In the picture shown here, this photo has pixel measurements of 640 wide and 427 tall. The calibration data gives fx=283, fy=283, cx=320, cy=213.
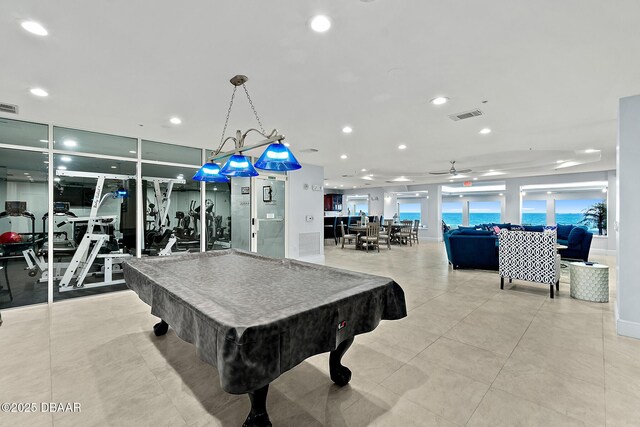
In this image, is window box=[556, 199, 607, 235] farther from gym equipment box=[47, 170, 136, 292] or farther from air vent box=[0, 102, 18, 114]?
air vent box=[0, 102, 18, 114]

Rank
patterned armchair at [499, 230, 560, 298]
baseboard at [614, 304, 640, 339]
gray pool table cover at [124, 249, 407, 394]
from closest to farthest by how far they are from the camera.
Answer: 1. gray pool table cover at [124, 249, 407, 394]
2. baseboard at [614, 304, 640, 339]
3. patterned armchair at [499, 230, 560, 298]

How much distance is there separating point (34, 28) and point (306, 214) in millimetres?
6123

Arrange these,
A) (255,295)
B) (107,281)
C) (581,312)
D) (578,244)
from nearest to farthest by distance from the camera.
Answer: (255,295) → (581,312) → (107,281) → (578,244)

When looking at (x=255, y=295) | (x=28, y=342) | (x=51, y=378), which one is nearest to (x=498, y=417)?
(x=255, y=295)

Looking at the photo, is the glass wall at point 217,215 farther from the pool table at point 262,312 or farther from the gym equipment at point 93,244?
the pool table at point 262,312

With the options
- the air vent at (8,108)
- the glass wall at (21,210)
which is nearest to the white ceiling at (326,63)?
the air vent at (8,108)

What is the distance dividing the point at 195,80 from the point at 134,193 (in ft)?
10.8

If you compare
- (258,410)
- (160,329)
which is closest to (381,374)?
(258,410)

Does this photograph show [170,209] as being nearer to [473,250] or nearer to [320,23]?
[320,23]

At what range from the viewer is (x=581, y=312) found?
375 cm

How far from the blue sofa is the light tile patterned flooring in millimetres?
2410

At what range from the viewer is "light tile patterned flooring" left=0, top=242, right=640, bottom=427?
188 cm

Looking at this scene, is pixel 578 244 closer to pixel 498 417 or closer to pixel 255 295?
pixel 498 417

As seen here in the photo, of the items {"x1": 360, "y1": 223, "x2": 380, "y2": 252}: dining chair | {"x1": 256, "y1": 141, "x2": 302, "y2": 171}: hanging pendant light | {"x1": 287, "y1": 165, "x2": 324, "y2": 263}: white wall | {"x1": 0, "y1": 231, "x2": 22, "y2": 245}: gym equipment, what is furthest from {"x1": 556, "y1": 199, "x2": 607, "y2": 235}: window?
{"x1": 0, "y1": 231, "x2": 22, "y2": 245}: gym equipment
